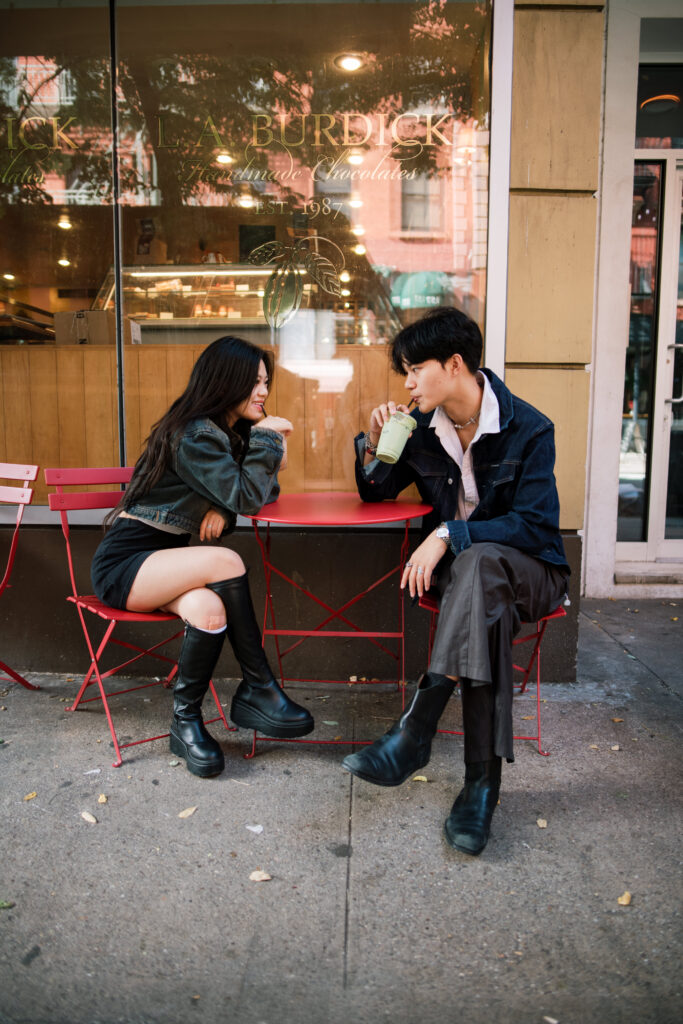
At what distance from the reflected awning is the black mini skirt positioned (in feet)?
7.70

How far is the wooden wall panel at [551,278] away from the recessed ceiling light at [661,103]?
206 cm

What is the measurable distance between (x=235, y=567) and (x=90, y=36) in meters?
3.59

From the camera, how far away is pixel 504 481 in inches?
96.6

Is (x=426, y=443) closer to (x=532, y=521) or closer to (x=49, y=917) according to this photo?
(x=532, y=521)

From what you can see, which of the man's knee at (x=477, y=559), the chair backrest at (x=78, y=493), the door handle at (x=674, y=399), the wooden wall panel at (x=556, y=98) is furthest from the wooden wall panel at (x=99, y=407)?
the door handle at (x=674, y=399)

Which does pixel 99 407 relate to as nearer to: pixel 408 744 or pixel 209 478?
pixel 209 478

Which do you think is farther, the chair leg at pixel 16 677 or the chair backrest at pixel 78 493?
the chair leg at pixel 16 677

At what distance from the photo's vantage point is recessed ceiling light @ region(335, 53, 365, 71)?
4195 mm

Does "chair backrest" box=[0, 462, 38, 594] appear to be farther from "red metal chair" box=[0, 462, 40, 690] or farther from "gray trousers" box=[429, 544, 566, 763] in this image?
"gray trousers" box=[429, 544, 566, 763]

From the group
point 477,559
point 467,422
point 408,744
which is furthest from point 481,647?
point 467,422

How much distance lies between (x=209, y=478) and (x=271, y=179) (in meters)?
2.62

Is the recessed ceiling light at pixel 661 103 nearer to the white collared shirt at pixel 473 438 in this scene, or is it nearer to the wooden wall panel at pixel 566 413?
the wooden wall panel at pixel 566 413

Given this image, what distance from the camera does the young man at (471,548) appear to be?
2.10 meters

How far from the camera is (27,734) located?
288 centimetres
